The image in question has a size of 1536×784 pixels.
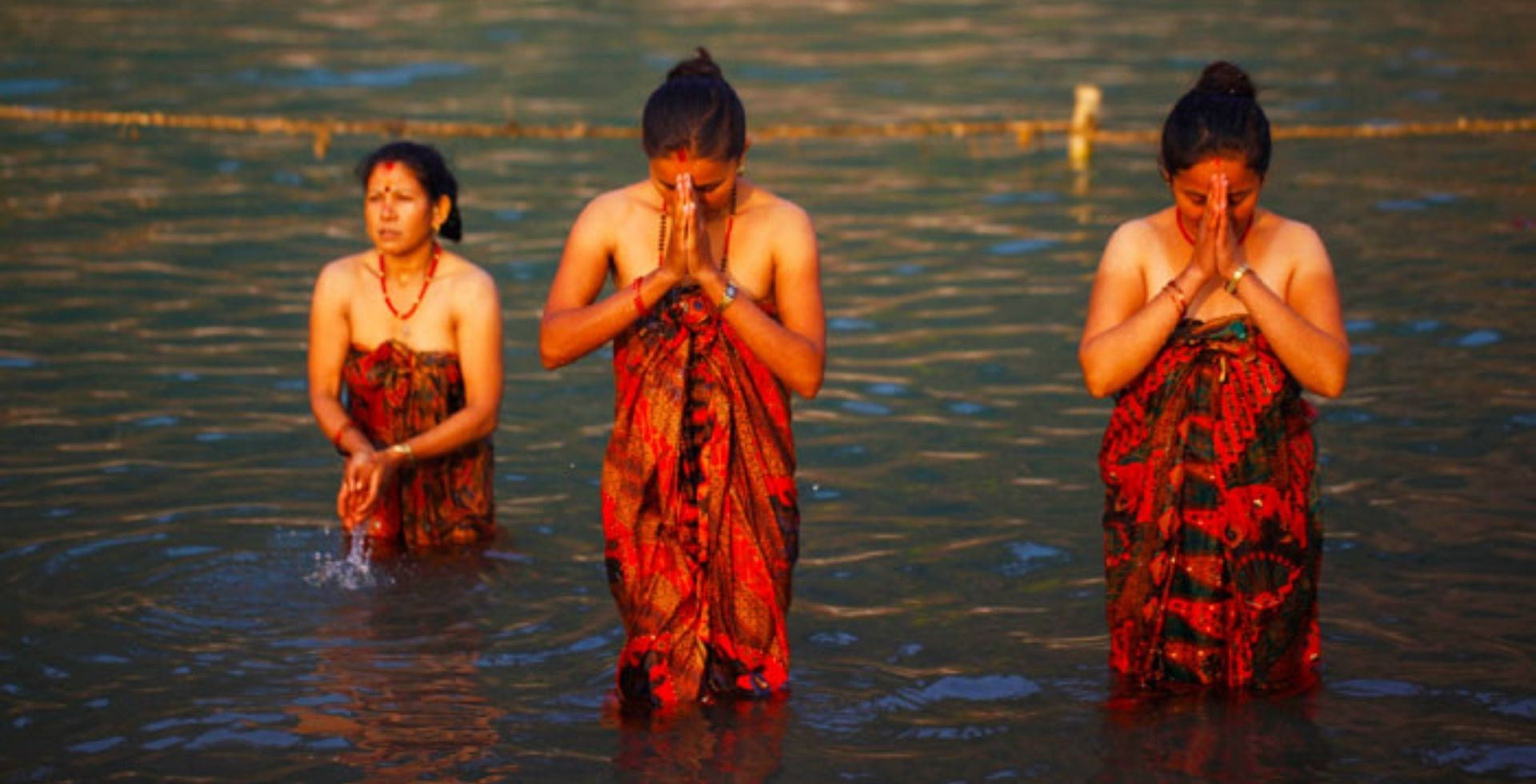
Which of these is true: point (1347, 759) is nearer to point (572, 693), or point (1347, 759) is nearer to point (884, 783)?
point (884, 783)

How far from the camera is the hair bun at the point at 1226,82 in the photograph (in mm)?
4750

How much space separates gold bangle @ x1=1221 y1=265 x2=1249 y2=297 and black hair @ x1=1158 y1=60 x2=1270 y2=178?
238 millimetres

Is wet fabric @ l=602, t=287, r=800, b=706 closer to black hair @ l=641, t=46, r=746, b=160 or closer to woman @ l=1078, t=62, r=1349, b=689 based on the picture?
black hair @ l=641, t=46, r=746, b=160

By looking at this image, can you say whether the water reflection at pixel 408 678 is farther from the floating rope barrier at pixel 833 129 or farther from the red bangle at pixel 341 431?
the floating rope barrier at pixel 833 129

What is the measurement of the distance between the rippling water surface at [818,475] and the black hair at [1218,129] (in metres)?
1.40

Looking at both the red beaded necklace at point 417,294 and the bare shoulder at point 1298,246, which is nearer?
the bare shoulder at point 1298,246

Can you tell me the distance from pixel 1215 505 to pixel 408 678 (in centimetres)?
224

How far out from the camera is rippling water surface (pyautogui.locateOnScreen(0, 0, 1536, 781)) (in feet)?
17.0

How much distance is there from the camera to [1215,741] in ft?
16.4

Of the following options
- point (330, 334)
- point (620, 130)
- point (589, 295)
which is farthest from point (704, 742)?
point (620, 130)

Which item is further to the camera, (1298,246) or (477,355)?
(477,355)

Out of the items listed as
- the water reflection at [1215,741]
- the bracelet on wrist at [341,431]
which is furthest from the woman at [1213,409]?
the bracelet on wrist at [341,431]

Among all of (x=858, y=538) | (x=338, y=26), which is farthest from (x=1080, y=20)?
(x=858, y=538)

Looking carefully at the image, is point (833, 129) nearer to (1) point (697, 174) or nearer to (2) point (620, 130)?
(2) point (620, 130)
